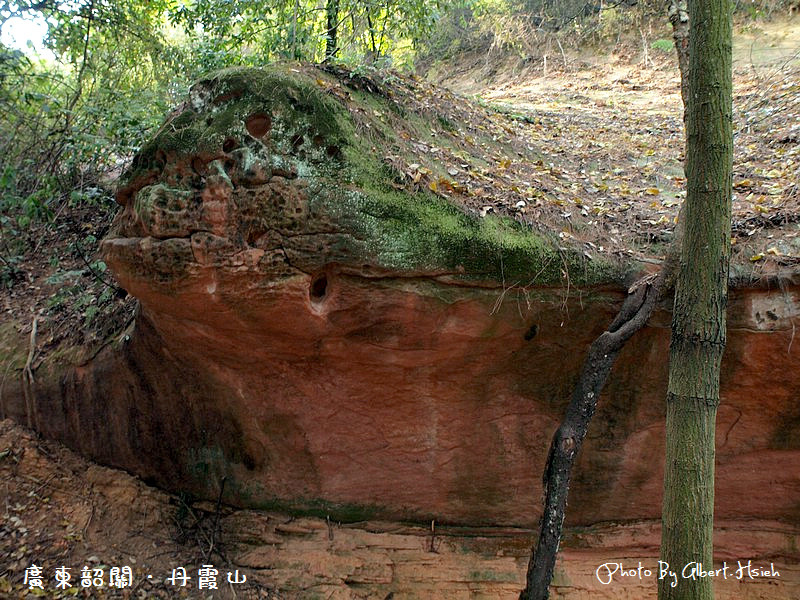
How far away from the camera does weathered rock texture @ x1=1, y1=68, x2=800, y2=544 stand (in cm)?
450

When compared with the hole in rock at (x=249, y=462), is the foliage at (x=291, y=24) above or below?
above

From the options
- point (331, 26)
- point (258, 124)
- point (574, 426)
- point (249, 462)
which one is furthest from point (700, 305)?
point (331, 26)

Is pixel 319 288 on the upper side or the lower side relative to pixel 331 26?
lower

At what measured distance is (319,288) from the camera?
468cm

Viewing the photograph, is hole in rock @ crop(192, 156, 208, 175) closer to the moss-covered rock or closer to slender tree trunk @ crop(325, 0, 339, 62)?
the moss-covered rock

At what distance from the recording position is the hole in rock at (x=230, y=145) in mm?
4570

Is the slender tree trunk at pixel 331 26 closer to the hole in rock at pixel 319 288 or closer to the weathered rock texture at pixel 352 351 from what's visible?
the weathered rock texture at pixel 352 351

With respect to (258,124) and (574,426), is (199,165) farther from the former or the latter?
(574,426)

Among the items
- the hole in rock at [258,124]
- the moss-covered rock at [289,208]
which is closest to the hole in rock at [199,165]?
the moss-covered rock at [289,208]

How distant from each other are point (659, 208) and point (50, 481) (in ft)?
20.0

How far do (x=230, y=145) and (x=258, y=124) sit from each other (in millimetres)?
268

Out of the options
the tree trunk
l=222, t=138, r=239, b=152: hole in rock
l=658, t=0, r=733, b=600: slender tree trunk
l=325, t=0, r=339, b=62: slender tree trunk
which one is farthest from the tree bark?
l=325, t=0, r=339, b=62: slender tree trunk

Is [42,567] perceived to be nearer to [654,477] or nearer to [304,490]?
[304,490]

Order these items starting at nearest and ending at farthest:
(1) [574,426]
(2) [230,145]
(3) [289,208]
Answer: (3) [289,208] < (2) [230,145] < (1) [574,426]
